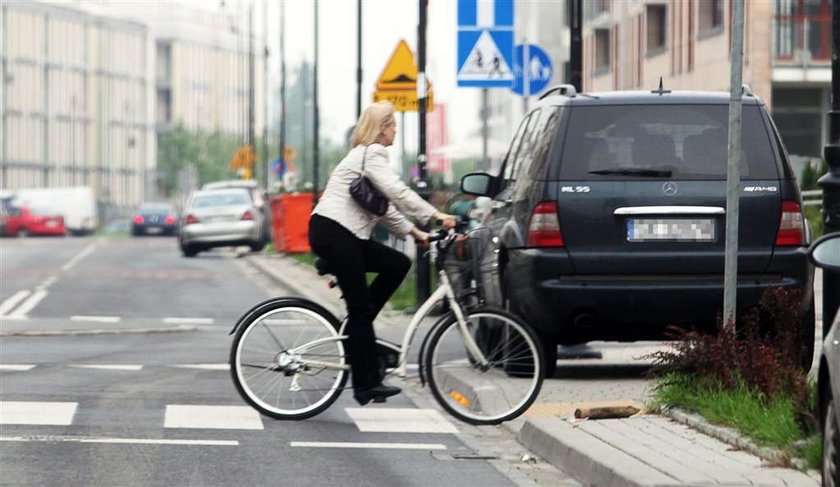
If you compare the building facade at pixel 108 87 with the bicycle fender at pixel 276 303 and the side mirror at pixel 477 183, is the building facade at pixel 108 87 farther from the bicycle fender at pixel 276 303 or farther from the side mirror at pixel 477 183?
the bicycle fender at pixel 276 303

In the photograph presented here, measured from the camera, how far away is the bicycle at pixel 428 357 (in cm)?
1105

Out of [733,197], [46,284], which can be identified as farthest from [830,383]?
[46,284]

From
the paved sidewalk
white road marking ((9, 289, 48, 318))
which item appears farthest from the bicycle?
white road marking ((9, 289, 48, 318))

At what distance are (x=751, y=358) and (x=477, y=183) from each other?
3.89 meters

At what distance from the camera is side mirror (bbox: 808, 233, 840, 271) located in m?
6.15

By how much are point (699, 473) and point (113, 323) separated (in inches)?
530

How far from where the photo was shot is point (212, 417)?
1126cm

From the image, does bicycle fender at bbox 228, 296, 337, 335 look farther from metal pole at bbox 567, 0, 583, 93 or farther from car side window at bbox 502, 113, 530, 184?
metal pole at bbox 567, 0, 583, 93

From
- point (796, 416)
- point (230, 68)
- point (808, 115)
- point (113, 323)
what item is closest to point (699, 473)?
point (796, 416)

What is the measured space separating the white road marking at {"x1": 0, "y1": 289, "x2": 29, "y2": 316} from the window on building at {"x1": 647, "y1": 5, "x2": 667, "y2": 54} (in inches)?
1475

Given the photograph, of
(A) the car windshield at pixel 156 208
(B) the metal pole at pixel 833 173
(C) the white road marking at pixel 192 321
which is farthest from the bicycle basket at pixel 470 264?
(A) the car windshield at pixel 156 208

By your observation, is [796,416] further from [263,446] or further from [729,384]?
[263,446]

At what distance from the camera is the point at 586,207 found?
12156 mm

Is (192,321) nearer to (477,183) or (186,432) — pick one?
(477,183)
